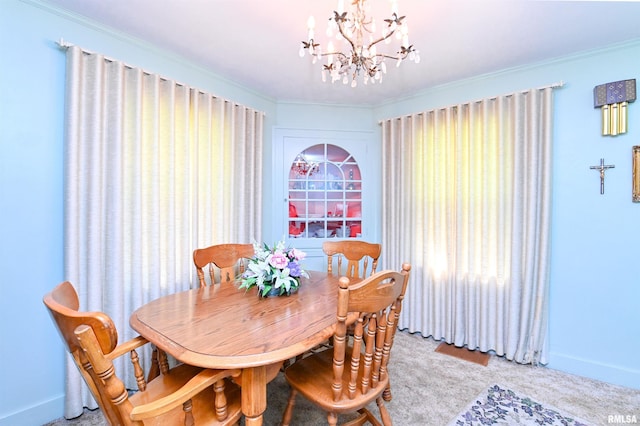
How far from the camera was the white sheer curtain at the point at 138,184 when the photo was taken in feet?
6.13

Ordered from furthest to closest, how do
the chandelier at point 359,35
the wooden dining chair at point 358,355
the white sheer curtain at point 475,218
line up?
1. the white sheer curtain at point 475,218
2. the chandelier at point 359,35
3. the wooden dining chair at point 358,355

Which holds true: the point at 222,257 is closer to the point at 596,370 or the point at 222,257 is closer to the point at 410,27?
the point at 410,27

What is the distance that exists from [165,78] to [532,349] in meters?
3.76

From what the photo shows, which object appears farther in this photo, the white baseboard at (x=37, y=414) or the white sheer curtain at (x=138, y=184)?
the white sheer curtain at (x=138, y=184)

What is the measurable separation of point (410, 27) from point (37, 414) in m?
3.47

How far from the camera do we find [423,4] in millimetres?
1742

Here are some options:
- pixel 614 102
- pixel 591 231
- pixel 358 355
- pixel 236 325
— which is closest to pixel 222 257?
pixel 236 325

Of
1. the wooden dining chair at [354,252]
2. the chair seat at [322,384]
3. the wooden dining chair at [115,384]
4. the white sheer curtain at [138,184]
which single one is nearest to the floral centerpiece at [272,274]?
the chair seat at [322,384]

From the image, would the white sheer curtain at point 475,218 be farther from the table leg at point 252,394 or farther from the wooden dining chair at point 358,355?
the table leg at point 252,394

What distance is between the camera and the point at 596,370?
2.25 metres

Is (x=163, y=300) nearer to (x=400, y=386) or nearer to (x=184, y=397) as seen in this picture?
(x=184, y=397)

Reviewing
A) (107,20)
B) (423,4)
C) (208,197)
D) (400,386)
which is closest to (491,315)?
(400,386)

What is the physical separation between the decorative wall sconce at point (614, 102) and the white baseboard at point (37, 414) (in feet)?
14.2

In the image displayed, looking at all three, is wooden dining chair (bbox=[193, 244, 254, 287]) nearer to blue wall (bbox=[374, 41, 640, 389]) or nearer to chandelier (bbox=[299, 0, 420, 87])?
chandelier (bbox=[299, 0, 420, 87])
